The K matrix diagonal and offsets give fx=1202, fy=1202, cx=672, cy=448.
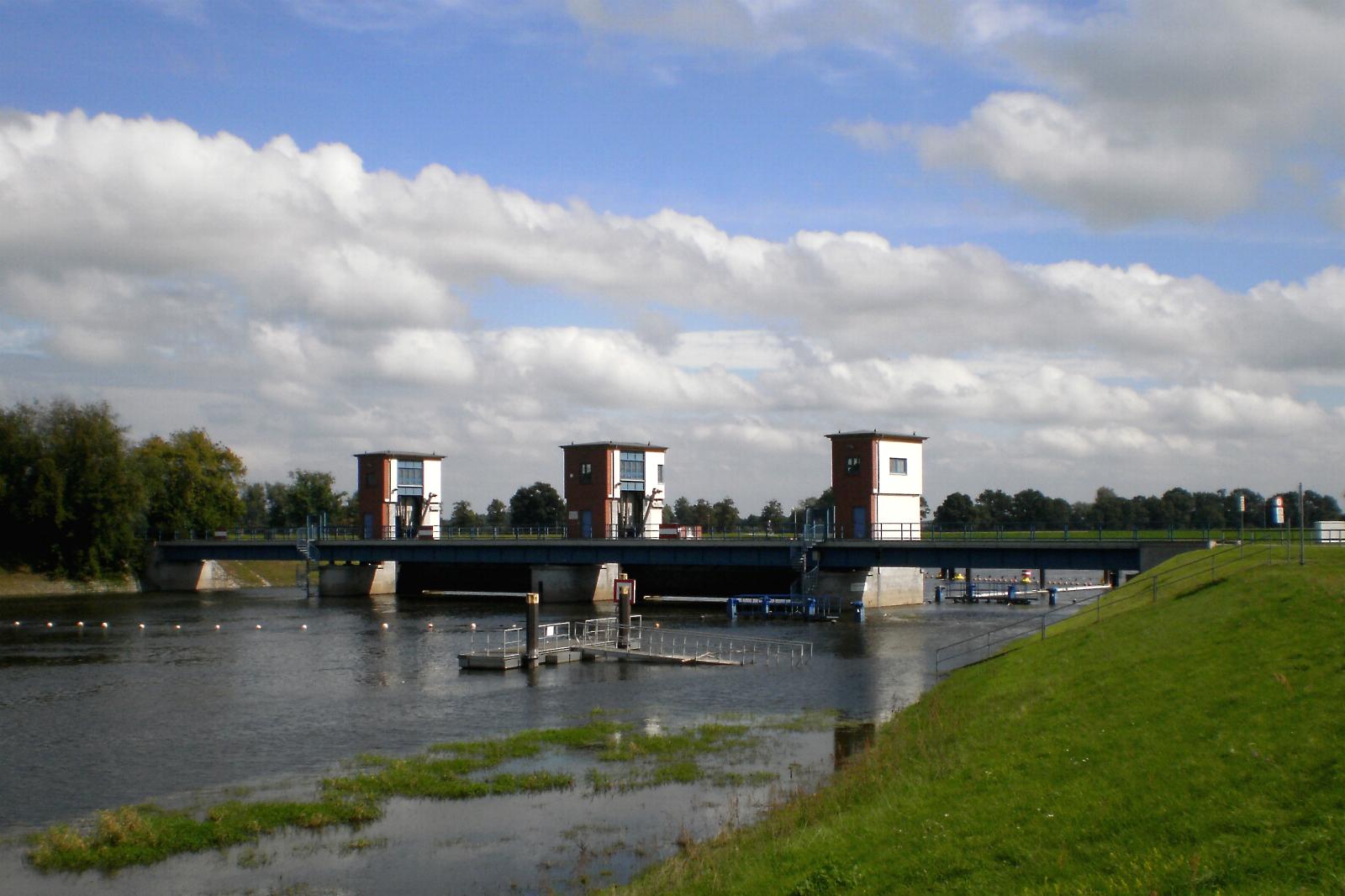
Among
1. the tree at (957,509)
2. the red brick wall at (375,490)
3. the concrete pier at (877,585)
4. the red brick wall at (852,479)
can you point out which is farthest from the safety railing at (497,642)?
the tree at (957,509)

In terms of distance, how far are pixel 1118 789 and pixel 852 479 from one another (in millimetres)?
77682

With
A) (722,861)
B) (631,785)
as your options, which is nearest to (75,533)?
(631,785)

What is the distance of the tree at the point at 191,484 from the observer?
130 meters

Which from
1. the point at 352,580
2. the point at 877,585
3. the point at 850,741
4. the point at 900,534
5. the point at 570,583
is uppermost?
the point at 900,534

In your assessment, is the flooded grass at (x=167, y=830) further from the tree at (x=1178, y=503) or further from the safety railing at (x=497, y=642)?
the tree at (x=1178, y=503)

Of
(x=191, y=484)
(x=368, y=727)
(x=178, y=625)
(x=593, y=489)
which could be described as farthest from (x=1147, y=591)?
(x=191, y=484)

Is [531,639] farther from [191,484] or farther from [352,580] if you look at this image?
[191,484]

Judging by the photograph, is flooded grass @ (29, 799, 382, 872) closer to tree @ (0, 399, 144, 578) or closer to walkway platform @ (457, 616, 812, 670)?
walkway platform @ (457, 616, 812, 670)

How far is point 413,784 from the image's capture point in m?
29.3

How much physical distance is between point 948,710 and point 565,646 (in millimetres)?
25704

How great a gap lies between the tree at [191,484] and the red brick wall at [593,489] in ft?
152

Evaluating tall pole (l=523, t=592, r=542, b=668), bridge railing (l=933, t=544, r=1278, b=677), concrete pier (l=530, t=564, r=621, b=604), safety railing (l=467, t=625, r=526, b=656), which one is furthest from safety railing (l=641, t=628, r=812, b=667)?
concrete pier (l=530, t=564, r=621, b=604)

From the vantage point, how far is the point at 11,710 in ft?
139

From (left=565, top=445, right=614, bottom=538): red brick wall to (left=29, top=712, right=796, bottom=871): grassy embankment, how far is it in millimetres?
68151
